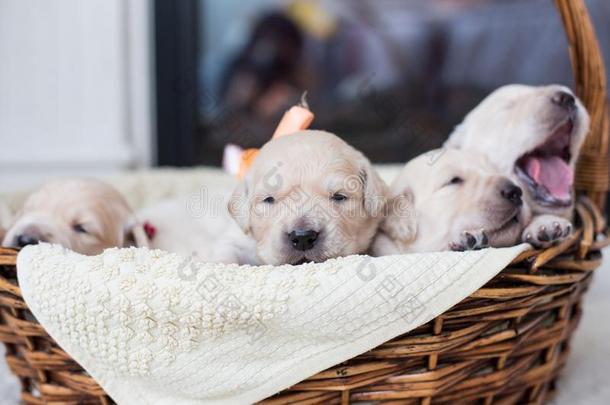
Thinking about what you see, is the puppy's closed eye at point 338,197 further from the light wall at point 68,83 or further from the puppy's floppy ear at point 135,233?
the light wall at point 68,83

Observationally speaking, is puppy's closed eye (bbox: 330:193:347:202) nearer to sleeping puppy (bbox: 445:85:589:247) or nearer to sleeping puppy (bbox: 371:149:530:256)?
sleeping puppy (bbox: 371:149:530:256)

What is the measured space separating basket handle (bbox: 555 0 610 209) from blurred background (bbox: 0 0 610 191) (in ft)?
5.08

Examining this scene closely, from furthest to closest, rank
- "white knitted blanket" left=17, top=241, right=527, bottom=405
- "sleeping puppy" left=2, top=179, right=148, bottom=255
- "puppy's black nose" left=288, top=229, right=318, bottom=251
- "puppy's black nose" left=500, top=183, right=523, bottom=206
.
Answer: "sleeping puppy" left=2, top=179, right=148, bottom=255 < "puppy's black nose" left=500, top=183, right=523, bottom=206 < "puppy's black nose" left=288, top=229, right=318, bottom=251 < "white knitted blanket" left=17, top=241, right=527, bottom=405

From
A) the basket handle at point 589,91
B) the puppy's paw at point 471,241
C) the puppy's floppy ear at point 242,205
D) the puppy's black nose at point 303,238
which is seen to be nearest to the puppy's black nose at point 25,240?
the puppy's floppy ear at point 242,205

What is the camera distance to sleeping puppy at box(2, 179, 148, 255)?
4.13ft

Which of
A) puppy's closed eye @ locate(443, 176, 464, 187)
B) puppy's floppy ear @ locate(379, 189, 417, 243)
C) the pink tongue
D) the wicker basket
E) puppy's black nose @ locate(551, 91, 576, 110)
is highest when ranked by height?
puppy's black nose @ locate(551, 91, 576, 110)

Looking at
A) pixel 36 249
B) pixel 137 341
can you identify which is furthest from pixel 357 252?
pixel 36 249

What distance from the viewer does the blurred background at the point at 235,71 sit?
291 cm

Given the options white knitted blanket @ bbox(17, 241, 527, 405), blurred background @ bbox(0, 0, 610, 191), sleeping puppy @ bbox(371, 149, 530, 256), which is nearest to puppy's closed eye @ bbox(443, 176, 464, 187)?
sleeping puppy @ bbox(371, 149, 530, 256)

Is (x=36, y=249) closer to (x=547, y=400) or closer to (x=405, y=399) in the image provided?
(x=405, y=399)

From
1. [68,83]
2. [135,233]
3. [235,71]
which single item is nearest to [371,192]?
[135,233]

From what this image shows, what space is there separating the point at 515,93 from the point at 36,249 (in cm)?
100

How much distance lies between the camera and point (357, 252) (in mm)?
1131

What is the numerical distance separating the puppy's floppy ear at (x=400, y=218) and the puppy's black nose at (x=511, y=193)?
162 millimetres
